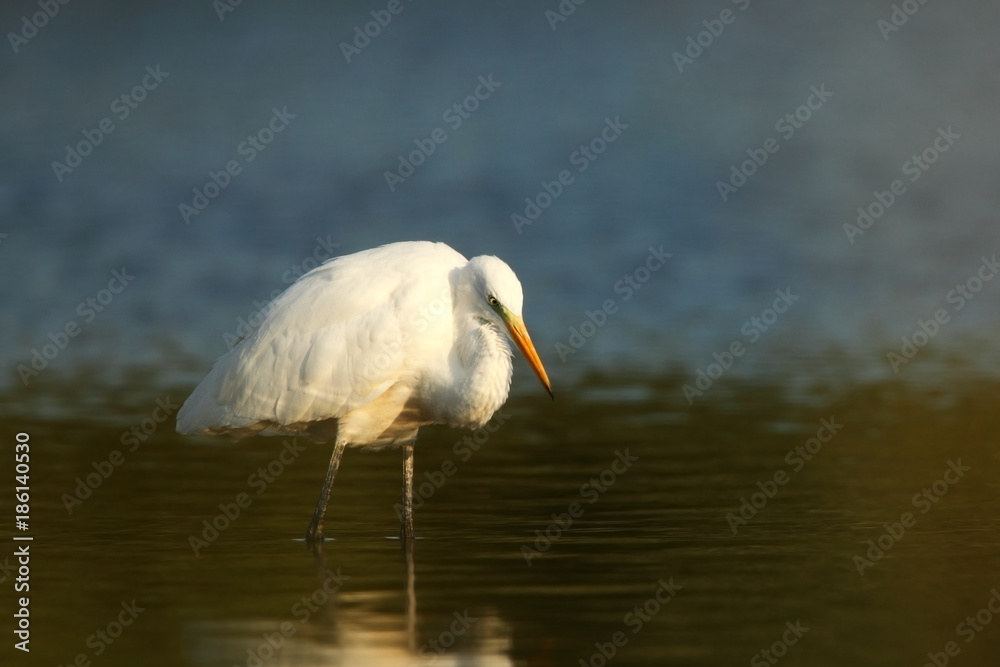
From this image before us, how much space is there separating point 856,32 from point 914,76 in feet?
5.68

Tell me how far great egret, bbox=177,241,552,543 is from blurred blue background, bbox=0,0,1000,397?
9132 millimetres

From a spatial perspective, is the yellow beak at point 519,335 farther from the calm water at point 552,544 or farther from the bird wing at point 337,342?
the calm water at point 552,544

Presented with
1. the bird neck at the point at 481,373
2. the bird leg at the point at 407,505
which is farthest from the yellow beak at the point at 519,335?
the bird leg at the point at 407,505

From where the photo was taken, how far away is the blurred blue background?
77.7 ft

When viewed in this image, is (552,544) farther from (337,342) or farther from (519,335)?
(337,342)

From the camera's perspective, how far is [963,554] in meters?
9.16

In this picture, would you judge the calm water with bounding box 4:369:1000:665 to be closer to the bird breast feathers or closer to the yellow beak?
the bird breast feathers

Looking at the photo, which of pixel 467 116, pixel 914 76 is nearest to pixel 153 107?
pixel 467 116

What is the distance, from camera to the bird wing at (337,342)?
10203 millimetres

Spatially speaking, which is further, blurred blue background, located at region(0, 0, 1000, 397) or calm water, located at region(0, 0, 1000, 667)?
blurred blue background, located at region(0, 0, 1000, 397)

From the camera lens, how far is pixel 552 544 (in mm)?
9773

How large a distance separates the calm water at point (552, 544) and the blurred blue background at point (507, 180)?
600 centimetres

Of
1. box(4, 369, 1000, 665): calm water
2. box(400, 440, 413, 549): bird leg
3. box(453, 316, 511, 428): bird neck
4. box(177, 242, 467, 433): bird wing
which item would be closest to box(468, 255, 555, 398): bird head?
box(453, 316, 511, 428): bird neck

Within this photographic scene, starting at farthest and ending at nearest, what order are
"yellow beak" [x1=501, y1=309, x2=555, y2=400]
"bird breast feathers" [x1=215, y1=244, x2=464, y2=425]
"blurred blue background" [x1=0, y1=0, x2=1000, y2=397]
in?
"blurred blue background" [x1=0, y1=0, x2=1000, y2=397] < "bird breast feathers" [x1=215, y1=244, x2=464, y2=425] < "yellow beak" [x1=501, y1=309, x2=555, y2=400]
